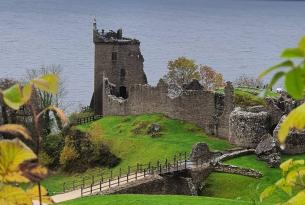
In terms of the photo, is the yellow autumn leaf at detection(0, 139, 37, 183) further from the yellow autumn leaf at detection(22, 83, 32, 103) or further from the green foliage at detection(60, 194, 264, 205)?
the green foliage at detection(60, 194, 264, 205)

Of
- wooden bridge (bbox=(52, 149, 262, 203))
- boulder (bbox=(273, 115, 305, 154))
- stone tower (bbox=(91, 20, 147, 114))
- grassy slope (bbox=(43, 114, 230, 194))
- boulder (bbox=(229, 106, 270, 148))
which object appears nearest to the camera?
wooden bridge (bbox=(52, 149, 262, 203))

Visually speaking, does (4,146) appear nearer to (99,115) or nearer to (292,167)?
(292,167)

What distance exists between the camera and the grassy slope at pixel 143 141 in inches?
1293

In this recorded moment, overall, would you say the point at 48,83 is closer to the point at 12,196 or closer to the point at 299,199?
the point at 12,196

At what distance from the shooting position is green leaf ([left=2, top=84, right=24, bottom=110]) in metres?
A: 2.28

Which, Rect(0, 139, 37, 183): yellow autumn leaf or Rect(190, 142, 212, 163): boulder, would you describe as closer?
Rect(0, 139, 37, 183): yellow autumn leaf

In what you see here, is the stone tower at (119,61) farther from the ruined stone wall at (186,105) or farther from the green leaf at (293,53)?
the green leaf at (293,53)

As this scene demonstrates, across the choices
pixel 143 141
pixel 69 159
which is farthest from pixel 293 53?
pixel 69 159

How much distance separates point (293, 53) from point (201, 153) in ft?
92.9

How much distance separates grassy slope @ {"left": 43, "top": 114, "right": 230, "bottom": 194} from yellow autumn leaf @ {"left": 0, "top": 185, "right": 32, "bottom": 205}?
28879 millimetres

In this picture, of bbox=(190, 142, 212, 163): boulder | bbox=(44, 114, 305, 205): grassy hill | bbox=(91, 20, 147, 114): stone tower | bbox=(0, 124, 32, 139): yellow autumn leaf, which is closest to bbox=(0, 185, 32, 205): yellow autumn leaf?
bbox=(0, 124, 32, 139): yellow autumn leaf

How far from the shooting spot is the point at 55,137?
39.3 metres

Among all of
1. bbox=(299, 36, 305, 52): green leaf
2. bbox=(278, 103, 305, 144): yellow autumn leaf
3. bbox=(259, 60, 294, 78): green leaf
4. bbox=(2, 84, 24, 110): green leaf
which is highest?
bbox=(299, 36, 305, 52): green leaf

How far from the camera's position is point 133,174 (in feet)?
98.8
